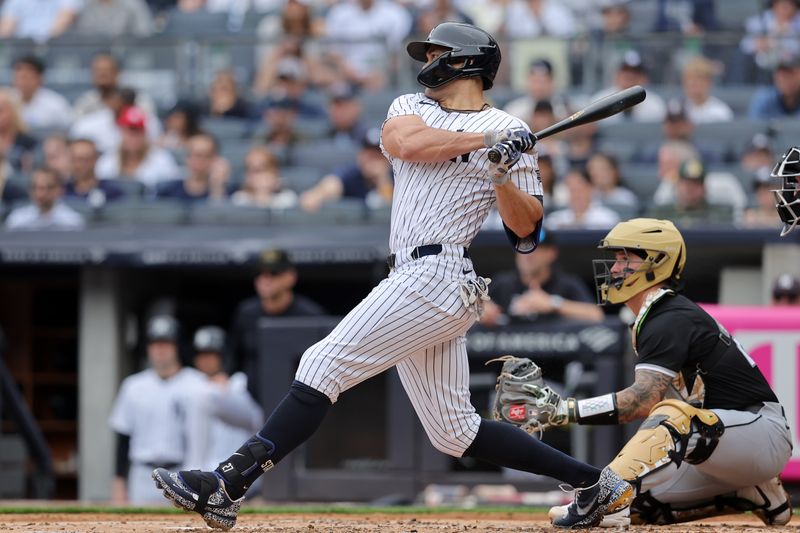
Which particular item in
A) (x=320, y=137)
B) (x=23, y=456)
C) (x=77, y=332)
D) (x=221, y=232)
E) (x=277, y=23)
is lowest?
(x=23, y=456)

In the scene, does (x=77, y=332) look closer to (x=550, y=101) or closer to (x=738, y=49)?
(x=550, y=101)

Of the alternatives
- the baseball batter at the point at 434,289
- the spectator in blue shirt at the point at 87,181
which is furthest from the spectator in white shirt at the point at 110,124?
the baseball batter at the point at 434,289

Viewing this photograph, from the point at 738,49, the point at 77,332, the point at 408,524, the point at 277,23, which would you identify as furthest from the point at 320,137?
the point at 408,524

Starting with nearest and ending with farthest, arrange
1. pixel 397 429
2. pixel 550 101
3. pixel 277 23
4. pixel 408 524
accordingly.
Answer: pixel 408 524, pixel 397 429, pixel 550 101, pixel 277 23

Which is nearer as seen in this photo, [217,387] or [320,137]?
[217,387]

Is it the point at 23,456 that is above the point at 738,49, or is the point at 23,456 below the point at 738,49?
below

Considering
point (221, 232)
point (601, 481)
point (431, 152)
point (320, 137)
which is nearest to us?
point (431, 152)

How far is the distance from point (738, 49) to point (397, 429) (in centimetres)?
396

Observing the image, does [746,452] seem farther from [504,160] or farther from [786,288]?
[786,288]

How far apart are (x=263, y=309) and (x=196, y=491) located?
376 cm

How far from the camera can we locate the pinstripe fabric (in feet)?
14.8

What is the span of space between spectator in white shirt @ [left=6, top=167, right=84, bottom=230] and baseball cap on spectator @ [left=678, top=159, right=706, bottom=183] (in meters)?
3.73

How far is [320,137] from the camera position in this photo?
10164 mm

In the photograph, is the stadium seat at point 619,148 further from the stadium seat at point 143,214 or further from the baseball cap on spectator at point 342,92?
the stadium seat at point 143,214
